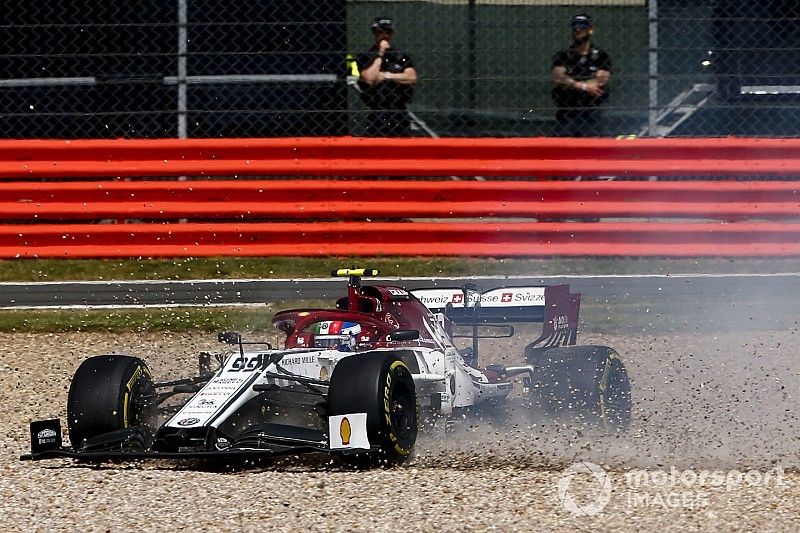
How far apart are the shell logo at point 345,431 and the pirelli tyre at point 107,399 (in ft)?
3.66

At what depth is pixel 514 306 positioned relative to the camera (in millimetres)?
7777

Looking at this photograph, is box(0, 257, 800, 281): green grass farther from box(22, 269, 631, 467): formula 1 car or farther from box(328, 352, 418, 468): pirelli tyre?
box(328, 352, 418, 468): pirelli tyre

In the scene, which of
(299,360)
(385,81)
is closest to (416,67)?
(385,81)

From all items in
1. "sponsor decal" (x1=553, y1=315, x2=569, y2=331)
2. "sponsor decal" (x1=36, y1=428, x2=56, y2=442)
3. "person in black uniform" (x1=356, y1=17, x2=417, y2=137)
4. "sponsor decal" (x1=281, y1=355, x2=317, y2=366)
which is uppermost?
"person in black uniform" (x1=356, y1=17, x2=417, y2=137)

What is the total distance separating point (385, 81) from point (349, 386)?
5893 mm

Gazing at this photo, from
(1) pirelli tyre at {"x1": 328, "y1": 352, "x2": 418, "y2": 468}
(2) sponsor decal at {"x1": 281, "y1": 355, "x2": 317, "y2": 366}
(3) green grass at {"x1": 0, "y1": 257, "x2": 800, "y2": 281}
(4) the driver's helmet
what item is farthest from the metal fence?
(1) pirelli tyre at {"x1": 328, "y1": 352, "x2": 418, "y2": 468}

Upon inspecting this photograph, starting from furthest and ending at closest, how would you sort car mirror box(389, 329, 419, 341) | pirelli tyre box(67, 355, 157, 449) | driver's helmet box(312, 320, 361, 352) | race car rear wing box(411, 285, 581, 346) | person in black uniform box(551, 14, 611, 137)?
person in black uniform box(551, 14, 611, 137) < race car rear wing box(411, 285, 581, 346) < driver's helmet box(312, 320, 361, 352) < car mirror box(389, 329, 419, 341) < pirelli tyre box(67, 355, 157, 449)

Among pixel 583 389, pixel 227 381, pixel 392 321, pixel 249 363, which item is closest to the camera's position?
pixel 227 381

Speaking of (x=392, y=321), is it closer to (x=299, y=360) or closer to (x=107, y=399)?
(x=299, y=360)

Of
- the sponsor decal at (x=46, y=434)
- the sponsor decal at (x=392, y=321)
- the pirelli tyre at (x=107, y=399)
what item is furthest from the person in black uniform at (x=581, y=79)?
the sponsor decal at (x=46, y=434)

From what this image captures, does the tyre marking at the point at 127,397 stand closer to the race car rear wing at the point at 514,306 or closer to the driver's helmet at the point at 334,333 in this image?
the driver's helmet at the point at 334,333

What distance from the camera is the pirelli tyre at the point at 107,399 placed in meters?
6.25

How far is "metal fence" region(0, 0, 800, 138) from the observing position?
11.5m

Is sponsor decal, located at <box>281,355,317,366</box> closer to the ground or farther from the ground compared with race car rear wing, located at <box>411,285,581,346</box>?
closer to the ground
